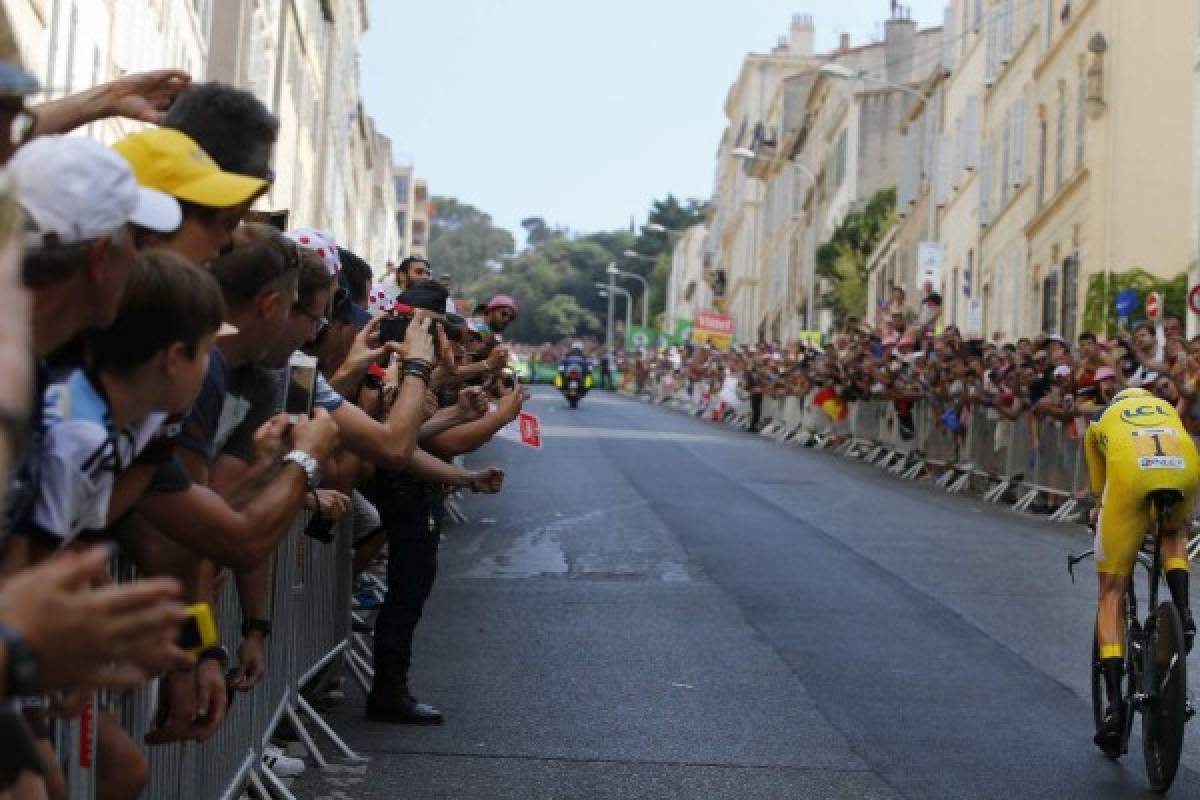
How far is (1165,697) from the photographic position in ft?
27.0

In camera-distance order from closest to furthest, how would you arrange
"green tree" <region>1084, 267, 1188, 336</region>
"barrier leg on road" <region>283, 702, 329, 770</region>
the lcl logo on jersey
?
"barrier leg on road" <region>283, 702, 329, 770</region> → the lcl logo on jersey → "green tree" <region>1084, 267, 1188, 336</region>

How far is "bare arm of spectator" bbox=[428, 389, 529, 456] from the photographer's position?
A: 9.83 meters

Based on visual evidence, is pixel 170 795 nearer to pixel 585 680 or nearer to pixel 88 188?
pixel 88 188

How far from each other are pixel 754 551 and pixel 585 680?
676 centimetres

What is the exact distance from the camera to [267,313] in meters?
5.23

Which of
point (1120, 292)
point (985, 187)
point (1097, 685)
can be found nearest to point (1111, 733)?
point (1097, 685)

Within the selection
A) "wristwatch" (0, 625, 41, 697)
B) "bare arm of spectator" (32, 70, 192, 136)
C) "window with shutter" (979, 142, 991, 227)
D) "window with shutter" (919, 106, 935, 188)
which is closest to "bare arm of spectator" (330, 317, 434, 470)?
"bare arm of spectator" (32, 70, 192, 136)

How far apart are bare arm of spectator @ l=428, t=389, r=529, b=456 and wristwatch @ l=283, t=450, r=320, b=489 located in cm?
477

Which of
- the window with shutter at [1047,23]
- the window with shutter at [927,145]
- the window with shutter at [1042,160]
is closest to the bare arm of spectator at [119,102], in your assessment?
the window with shutter at [1042,160]

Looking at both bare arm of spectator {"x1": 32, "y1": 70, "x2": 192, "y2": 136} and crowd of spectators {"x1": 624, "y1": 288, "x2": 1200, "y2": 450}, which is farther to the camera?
crowd of spectators {"x1": 624, "y1": 288, "x2": 1200, "y2": 450}

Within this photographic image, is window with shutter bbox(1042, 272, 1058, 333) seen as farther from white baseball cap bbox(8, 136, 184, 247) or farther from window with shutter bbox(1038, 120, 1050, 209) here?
white baseball cap bbox(8, 136, 184, 247)

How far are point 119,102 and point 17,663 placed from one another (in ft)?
12.2

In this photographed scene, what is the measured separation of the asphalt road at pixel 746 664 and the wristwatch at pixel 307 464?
2.85m

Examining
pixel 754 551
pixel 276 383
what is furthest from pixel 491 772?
pixel 754 551
